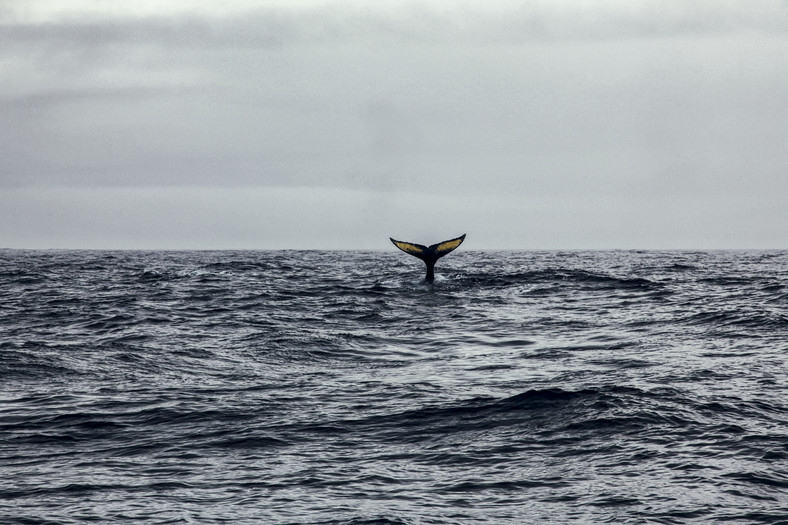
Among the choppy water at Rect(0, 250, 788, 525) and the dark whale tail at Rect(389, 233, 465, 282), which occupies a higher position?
the dark whale tail at Rect(389, 233, 465, 282)

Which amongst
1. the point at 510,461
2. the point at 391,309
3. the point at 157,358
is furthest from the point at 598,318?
the point at 510,461

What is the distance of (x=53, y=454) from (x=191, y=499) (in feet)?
9.91

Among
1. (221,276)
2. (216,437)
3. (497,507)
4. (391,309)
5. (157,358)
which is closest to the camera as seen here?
(497,507)

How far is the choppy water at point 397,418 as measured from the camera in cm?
864

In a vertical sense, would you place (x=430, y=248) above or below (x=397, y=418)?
above

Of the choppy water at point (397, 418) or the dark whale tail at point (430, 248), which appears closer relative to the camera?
the choppy water at point (397, 418)

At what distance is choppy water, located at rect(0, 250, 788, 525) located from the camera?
28.3ft

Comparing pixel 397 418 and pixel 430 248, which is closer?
pixel 397 418

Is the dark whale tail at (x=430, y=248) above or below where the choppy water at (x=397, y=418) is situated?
above

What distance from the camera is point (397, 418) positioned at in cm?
1245

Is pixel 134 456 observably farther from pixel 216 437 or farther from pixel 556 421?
pixel 556 421

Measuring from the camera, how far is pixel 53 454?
1071 centimetres

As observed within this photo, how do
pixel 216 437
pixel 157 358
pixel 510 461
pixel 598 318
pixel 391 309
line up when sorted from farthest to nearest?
pixel 391 309
pixel 598 318
pixel 157 358
pixel 216 437
pixel 510 461

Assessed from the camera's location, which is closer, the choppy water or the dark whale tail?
the choppy water
